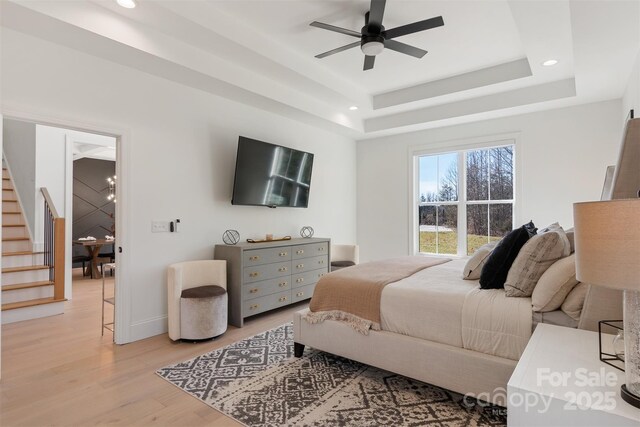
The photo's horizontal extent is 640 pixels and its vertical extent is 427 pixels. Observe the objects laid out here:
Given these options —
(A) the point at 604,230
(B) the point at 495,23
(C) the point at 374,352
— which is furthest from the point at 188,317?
(B) the point at 495,23

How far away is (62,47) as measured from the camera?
9.40 ft

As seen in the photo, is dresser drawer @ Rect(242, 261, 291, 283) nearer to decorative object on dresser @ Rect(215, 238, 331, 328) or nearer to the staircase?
decorative object on dresser @ Rect(215, 238, 331, 328)

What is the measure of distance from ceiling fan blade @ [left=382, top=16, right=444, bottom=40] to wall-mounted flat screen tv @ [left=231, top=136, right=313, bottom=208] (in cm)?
199

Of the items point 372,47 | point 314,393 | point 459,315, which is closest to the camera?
point 459,315

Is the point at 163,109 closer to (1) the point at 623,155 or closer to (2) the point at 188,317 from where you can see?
(2) the point at 188,317

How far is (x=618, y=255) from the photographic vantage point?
3.32 feet

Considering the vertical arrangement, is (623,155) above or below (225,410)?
above

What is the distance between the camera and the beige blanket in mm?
2457

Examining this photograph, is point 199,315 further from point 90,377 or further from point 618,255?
point 618,255

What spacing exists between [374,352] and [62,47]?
351 cm

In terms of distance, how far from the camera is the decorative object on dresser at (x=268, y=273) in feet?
12.2

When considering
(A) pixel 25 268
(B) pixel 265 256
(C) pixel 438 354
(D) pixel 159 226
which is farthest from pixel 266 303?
(A) pixel 25 268

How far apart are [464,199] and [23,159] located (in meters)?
6.76

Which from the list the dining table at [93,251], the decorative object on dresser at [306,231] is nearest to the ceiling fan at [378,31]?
the decorative object on dresser at [306,231]
